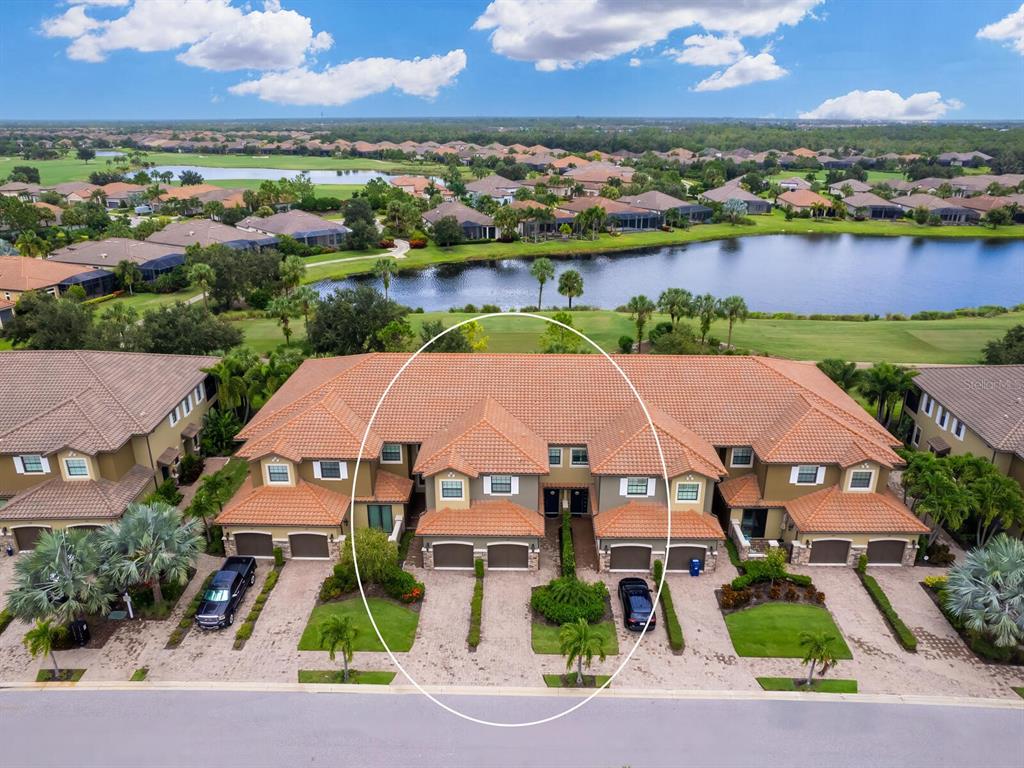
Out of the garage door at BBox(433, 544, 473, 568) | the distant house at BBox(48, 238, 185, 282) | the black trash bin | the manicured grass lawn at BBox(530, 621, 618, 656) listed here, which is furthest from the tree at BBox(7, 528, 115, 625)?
the distant house at BBox(48, 238, 185, 282)

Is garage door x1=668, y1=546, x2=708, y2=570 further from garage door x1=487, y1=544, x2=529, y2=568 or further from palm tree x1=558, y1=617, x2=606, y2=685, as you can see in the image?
palm tree x1=558, y1=617, x2=606, y2=685

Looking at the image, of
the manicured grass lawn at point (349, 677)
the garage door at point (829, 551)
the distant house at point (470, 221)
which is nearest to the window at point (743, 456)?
the garage door at point (829, 551)

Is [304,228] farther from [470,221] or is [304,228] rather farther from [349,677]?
A: [349,677]

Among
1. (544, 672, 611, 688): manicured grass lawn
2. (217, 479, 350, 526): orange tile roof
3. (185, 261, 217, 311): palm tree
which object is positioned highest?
(185, 261, 217, 311): palm tree

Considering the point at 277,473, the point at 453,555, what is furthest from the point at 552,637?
the point at 277,473

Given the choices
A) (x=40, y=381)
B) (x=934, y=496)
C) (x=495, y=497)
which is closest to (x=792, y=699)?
(x=934, y=496)

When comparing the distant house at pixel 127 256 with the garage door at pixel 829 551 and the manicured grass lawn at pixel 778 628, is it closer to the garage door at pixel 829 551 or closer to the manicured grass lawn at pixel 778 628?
the manicured grass lawn at pixel 778 628

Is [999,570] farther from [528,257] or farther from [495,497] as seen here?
[528,257]
